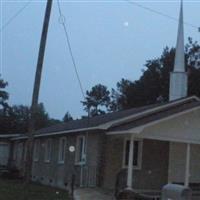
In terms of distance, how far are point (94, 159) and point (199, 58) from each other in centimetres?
3548

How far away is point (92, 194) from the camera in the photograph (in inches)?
838

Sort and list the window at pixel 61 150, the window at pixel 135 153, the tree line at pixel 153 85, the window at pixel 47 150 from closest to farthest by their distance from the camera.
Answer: the window at pixel 135 153 → the window at pixel 61 150 → the window at pixel 47 150 → the tree line at pixel 153 85

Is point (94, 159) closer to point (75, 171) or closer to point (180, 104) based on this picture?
point (75, 171)

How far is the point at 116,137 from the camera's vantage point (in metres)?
25.1

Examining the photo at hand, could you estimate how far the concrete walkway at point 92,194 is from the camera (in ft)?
66.7

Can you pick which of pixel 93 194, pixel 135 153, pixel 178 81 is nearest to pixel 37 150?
pixel 178 81

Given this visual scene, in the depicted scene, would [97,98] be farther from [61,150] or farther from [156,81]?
[61,150]

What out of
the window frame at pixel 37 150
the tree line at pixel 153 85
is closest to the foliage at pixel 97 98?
the tree line at pixel 153 85

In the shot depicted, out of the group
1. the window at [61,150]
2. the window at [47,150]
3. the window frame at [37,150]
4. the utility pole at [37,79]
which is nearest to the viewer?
the utility pole at [37,79]

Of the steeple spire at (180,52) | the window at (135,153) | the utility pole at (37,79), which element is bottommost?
the window at (135,153)

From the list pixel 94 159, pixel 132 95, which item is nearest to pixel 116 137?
pixel 94 159

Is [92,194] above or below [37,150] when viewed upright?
below

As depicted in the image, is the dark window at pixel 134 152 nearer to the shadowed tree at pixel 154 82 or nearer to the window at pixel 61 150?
the window at pixel 61 150

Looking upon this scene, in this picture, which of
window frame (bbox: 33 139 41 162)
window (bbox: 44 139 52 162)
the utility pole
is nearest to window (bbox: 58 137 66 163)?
window (bbox: 44 139 52 162)
